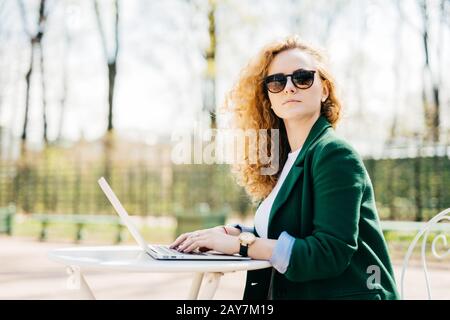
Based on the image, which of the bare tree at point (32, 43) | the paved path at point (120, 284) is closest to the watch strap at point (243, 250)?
the paved path at point (120, 284)

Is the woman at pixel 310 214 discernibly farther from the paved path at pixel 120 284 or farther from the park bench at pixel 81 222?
the park bench at pixel 81 222

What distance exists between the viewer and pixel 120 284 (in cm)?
670

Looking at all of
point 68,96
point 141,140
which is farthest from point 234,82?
point 68,96

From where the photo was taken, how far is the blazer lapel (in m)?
2.02

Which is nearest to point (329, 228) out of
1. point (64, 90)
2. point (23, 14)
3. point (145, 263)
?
point (145, 263)

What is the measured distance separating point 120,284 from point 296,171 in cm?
507

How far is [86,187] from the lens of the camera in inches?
600

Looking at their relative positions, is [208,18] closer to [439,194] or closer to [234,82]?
[439,194]

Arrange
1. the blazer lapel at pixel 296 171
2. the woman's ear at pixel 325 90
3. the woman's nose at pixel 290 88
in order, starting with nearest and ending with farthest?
the blazer lapel at pixel 296 171, the woman's nose at pixel 290 88, the woman's ear at pixel 325 90

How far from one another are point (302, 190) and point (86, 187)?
13.8m

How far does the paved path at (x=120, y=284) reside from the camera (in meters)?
6.00

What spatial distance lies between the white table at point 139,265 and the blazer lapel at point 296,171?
0.24 m

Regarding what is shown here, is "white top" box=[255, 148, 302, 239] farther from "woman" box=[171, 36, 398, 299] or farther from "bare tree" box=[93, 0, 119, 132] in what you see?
"bare tree" box=[93, 0, 119, 132]

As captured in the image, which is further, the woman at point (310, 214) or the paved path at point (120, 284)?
the paved path at point (120, 284)
